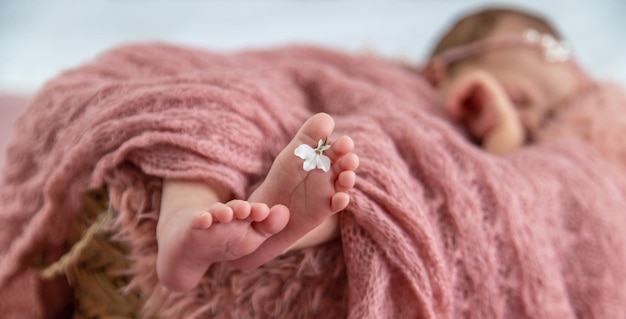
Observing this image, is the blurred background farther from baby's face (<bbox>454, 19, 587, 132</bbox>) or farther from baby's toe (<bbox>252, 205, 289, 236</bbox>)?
baby's toe (<bbox>252, 205, 289, 236</bbox>)

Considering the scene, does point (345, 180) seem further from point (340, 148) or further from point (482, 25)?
point (482, 25)

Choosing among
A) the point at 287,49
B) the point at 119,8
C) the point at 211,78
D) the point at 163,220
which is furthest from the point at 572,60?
the point at 119,8

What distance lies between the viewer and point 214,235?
55 cm

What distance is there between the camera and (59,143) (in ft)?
2.32

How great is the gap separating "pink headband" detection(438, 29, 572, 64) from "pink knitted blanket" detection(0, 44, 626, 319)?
0.44m

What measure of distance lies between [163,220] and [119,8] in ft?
6.02

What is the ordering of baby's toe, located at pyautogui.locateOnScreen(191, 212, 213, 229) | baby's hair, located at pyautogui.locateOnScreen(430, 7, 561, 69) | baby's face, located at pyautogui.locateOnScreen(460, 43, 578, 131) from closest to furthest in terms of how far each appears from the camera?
baby's toe, located at pyautogui.locateOnScreen(191, 212, 213, 229), baby's face, located at pyautogui.locateOnScreen(460, 43, 578, 131), baby's hair, located at pyautogui.locateOnScreen(430, 7, 561, 69)

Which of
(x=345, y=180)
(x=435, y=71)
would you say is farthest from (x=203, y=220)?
(x=435, y=71)

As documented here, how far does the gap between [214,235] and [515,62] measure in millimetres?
888

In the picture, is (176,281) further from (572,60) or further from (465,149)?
(572,60)

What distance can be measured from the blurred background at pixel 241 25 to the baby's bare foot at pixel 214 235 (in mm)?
1624

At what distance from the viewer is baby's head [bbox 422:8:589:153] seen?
1.23m

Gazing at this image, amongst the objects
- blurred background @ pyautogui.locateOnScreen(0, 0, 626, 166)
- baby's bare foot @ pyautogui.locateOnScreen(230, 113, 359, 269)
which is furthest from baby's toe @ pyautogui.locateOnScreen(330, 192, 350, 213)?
blurred background @ pyautogui.locateOnScreen(0, 0, 626, 166)

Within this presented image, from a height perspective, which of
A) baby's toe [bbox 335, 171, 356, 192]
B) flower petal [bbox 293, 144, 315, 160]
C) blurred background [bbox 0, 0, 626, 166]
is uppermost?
flower petal [bbox 293, 144, 315, 160]
